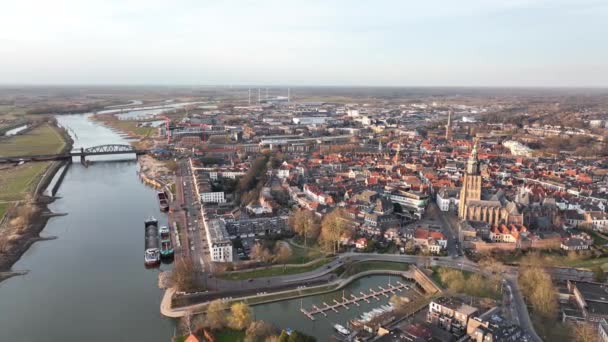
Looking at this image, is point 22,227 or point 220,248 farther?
point 22,227

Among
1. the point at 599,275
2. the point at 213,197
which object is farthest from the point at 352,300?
the point at 213,197

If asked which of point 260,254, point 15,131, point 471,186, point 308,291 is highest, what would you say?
point 471,186

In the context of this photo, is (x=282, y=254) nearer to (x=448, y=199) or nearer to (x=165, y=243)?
(x=165, y=243)

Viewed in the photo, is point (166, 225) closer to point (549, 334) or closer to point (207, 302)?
point (207, 302)

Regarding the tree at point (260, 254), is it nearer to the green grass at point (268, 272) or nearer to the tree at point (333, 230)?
the green grass at point (268, 272)

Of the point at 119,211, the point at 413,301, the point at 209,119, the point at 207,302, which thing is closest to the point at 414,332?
the point at 413,301

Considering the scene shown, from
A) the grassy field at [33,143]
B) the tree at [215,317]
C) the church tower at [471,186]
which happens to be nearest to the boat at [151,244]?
the tree at [215,317]

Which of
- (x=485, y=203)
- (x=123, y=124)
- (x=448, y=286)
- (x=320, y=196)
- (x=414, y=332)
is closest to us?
(x=414, y=332)

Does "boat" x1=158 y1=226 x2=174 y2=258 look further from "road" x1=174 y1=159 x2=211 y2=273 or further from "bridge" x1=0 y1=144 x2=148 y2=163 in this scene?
"bridge" x1=0 y1=144 x2=148 y2=163
